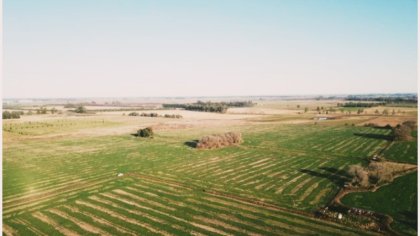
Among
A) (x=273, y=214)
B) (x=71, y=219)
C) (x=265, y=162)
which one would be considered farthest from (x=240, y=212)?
(x=265, y=162)

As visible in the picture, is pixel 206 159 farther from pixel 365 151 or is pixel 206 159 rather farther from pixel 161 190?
pixel 365 151

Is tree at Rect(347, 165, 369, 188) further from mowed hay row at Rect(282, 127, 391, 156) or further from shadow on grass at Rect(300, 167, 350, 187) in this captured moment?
mowed hay row at Rect(282, 127, 391, 156)

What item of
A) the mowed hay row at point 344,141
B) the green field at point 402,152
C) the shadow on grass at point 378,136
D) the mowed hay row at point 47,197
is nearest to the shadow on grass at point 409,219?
the green field at point 402,152

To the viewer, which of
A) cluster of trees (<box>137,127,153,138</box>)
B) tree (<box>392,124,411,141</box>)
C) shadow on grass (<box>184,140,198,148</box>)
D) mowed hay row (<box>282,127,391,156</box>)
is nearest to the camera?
mowed hay row (<box>282,127,391,156</box>)

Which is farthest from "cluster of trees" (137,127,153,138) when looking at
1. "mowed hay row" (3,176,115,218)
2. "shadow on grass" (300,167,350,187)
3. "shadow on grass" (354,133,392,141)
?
"shadow on grass" (354,133,392,141)

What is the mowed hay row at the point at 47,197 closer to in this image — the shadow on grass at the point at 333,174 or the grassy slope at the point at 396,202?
the shadow on grass at the point at 333,174
